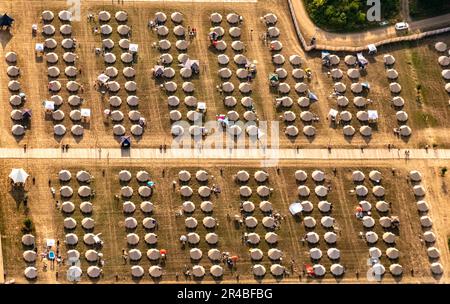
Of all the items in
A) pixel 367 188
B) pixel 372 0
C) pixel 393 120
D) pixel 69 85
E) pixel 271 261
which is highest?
pixel 372 0

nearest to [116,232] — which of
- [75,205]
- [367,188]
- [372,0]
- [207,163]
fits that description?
[75,205]

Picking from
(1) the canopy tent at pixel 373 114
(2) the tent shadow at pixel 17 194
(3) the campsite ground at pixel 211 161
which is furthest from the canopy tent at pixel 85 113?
(1) the canopy tent at pixel 373 114

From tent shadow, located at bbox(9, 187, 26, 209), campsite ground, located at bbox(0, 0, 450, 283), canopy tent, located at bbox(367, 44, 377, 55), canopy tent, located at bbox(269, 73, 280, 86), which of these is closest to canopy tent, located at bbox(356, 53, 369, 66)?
canopy tent, located at bbox(367, 44, 377, 55)

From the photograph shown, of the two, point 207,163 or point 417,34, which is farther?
point 417,34

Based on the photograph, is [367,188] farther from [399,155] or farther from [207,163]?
[207,163]

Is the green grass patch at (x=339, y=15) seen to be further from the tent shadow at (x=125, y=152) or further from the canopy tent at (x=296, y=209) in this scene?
the tent shadow at (x=125, y=152)

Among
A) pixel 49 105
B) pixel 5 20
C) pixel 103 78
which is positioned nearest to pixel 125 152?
pixel 103 78
